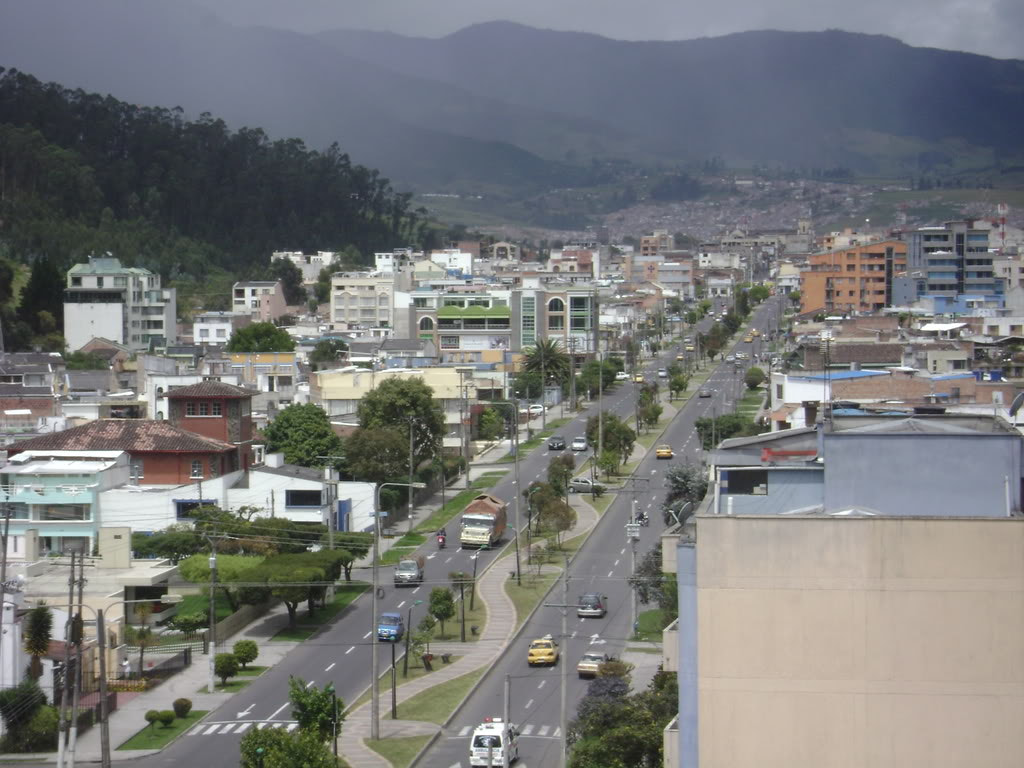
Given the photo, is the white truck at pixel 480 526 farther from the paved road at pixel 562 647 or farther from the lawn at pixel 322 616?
the lawn at pixel 322 616

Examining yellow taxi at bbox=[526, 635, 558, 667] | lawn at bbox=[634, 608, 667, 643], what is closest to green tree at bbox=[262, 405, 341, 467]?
lawn at bbox=[634, 608, 667, 643]

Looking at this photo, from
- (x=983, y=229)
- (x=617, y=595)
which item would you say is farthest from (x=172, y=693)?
(x=983, y=229)

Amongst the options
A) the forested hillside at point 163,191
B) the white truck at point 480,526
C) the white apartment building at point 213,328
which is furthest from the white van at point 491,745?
the forested hillside at point 163,191

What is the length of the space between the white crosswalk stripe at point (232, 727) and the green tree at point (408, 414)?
26.1 m

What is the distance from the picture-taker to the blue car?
35562 mm

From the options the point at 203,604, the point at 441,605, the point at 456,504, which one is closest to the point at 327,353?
the point at 456,504

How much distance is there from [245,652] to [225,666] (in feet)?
3.29

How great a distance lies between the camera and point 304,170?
152 meters

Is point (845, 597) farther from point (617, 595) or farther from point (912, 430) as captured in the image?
point (617, 595)

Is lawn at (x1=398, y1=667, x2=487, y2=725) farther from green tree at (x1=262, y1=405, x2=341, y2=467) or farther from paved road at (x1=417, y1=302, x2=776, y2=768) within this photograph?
green tree at (x1=262, y1=405, x2=341, y2=467)

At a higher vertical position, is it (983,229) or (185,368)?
(983,229)

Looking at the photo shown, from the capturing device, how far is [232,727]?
97.3 feet

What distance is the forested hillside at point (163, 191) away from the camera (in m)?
113

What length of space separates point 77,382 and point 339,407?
11930 mm
